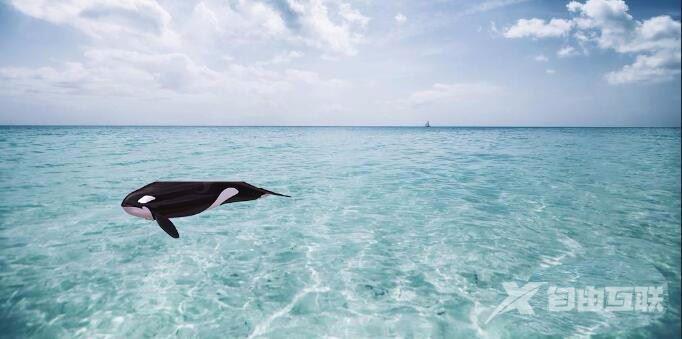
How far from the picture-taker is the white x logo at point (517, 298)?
19.6 ft

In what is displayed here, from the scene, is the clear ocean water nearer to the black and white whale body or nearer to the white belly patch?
the black and white whale body

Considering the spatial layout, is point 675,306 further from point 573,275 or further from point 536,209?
point 536,209

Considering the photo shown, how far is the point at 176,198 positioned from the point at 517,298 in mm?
6948

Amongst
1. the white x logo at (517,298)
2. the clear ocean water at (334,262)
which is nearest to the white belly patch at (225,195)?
the clear ocean water at (334,262)

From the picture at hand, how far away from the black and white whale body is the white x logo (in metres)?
4.84

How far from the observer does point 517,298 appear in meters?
6.32

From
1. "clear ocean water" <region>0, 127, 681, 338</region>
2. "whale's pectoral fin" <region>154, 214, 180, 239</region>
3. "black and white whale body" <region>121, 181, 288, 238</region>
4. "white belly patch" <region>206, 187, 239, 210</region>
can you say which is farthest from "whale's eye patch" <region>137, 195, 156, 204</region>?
"clear ocean water" <region>0, 127, 681, 338</region>

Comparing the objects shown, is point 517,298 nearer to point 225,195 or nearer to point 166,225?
point 225,195

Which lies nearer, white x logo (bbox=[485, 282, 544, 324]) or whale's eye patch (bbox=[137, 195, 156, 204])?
whale's eye patch (bbox=[137, 195, 156, 204])

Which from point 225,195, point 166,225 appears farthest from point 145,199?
point 225,195

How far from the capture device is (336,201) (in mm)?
13359

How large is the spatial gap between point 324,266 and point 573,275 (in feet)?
18.7

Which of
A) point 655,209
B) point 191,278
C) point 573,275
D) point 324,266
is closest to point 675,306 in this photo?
point 573,275

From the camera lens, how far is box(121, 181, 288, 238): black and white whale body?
18.8 feet
